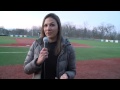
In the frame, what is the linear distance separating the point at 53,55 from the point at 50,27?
255mm

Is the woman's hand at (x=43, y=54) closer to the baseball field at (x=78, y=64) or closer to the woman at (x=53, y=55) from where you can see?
the woman at (x=53, y=55)

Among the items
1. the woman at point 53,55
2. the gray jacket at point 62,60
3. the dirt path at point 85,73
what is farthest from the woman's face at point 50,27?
the dirt path at point 85,73

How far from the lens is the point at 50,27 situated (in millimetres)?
1778

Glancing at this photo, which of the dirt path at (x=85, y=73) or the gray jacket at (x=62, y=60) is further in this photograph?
the dirt path at (x=85, y=73)

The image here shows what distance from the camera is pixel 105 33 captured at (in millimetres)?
3268

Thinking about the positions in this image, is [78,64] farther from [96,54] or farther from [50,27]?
[50,27]

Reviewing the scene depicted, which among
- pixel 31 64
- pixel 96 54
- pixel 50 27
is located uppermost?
pixel 50 27

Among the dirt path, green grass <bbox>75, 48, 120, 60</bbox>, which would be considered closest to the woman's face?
the dirt path

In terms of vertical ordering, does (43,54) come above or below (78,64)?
above

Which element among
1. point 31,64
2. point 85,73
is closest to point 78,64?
point 85,73

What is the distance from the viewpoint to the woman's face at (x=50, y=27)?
1.78 m

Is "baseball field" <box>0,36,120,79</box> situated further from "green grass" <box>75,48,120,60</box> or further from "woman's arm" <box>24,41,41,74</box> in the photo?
"woman's arm" <box>24,41,41,74</box>

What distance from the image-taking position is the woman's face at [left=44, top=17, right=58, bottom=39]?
178 cm
